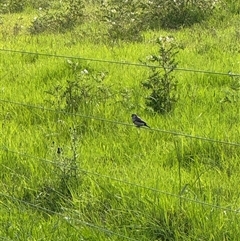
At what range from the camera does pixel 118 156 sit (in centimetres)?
425

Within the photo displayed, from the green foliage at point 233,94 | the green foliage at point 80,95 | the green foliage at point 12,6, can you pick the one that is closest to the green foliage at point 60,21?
the green foliage at point 12,6

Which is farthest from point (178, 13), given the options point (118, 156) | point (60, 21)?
point (118, 156)

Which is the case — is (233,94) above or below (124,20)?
above

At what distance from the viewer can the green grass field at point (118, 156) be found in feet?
10.9

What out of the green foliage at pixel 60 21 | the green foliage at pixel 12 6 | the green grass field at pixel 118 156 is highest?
the green grass field at pixel 118 156

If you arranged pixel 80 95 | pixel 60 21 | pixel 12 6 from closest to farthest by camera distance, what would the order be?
pixel 80 95, pixel 60 21, pixel 12 6

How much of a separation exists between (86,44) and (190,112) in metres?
3.43

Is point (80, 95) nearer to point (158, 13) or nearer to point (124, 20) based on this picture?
point (124, 20)

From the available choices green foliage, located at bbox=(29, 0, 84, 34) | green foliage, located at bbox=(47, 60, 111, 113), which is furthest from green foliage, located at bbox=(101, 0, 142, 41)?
green foliage, located at bbox=(47, 60, 111, 113)

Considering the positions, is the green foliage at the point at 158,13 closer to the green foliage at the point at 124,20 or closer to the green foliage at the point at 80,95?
the green foliage at the point at 124,20

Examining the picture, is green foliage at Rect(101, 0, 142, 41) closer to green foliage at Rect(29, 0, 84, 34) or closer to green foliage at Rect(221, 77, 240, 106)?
green foliage at Rect(29, 0, 84, 34)

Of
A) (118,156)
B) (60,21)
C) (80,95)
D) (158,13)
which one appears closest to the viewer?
(118,156)

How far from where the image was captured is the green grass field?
3324 mm

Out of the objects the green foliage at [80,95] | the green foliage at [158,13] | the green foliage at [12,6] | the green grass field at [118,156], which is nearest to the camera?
the green grass field at [118,156]
